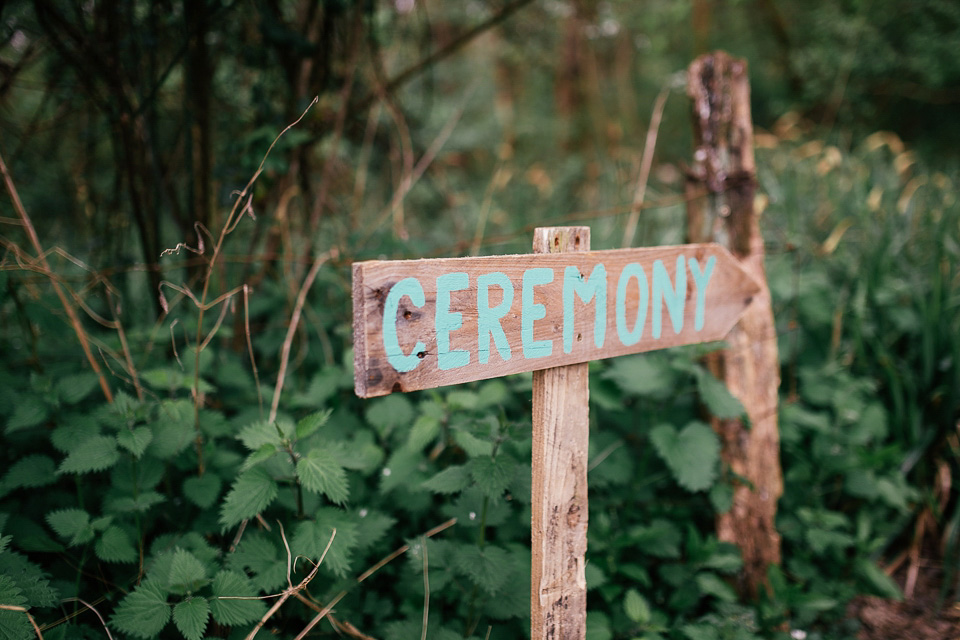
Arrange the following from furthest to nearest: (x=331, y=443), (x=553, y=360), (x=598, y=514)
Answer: (x=598, y=514), (x=331, y=443), (x=553, y=360)

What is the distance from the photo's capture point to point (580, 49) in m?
7.90

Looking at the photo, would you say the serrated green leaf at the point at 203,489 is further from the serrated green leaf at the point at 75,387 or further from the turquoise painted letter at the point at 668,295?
the turquoise painted letter at the point at 668,295

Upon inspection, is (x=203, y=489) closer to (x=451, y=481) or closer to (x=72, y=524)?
(x=72, y=524)

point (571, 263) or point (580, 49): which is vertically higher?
point (580, 49)

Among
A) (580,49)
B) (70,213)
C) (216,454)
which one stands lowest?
(216,454)

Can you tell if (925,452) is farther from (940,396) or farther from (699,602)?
(699,602)

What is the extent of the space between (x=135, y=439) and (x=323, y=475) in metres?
0.48

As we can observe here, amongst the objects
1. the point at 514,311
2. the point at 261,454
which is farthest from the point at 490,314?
the point at 261,454

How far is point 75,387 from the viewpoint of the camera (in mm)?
1501

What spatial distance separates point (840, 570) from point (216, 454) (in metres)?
1.96

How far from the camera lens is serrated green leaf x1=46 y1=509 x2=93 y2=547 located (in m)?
1.21

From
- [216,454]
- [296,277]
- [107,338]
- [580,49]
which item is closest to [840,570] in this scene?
[216,454]

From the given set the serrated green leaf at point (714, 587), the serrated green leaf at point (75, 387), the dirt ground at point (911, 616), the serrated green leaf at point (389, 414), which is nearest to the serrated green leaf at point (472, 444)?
the serrated green leaf at point (389, 414)

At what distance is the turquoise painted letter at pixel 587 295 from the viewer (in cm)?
107
